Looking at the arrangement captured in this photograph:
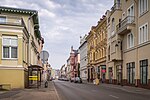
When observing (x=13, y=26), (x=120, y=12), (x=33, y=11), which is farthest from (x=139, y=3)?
(x=13, y=26)

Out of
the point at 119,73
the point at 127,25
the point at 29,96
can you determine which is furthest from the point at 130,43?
the point at 29,96

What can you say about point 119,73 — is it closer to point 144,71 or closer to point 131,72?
point 131,72

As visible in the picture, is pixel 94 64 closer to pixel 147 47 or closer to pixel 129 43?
pixel 129 43

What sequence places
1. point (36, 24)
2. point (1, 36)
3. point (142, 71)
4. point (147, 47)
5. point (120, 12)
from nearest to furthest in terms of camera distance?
1. point (1, 36)
2. point (147, 47)
3. point (142, 71)
4. point (120, 12)
5. point (36, 24)

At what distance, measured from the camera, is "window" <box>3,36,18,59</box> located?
1281 inches

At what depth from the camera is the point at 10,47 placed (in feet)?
107

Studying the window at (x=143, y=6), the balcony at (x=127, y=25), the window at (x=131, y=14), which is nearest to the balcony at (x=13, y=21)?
the window at (x=143, y=6)

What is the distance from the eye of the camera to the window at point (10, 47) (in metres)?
32.5

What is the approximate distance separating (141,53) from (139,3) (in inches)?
255

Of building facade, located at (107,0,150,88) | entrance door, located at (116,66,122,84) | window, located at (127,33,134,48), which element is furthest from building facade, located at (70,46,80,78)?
window, located at (127,33,134,48)

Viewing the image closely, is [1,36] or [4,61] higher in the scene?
[1,36]

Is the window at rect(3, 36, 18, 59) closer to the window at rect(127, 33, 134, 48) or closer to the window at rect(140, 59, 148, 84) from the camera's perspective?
the window at rect(140, 59, 148, 84)

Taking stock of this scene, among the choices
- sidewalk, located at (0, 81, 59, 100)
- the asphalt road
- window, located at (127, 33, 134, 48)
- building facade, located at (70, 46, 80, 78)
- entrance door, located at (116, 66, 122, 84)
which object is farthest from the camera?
building facade, located at (70, 46, 80, 78)

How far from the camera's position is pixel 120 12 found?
5128cm
